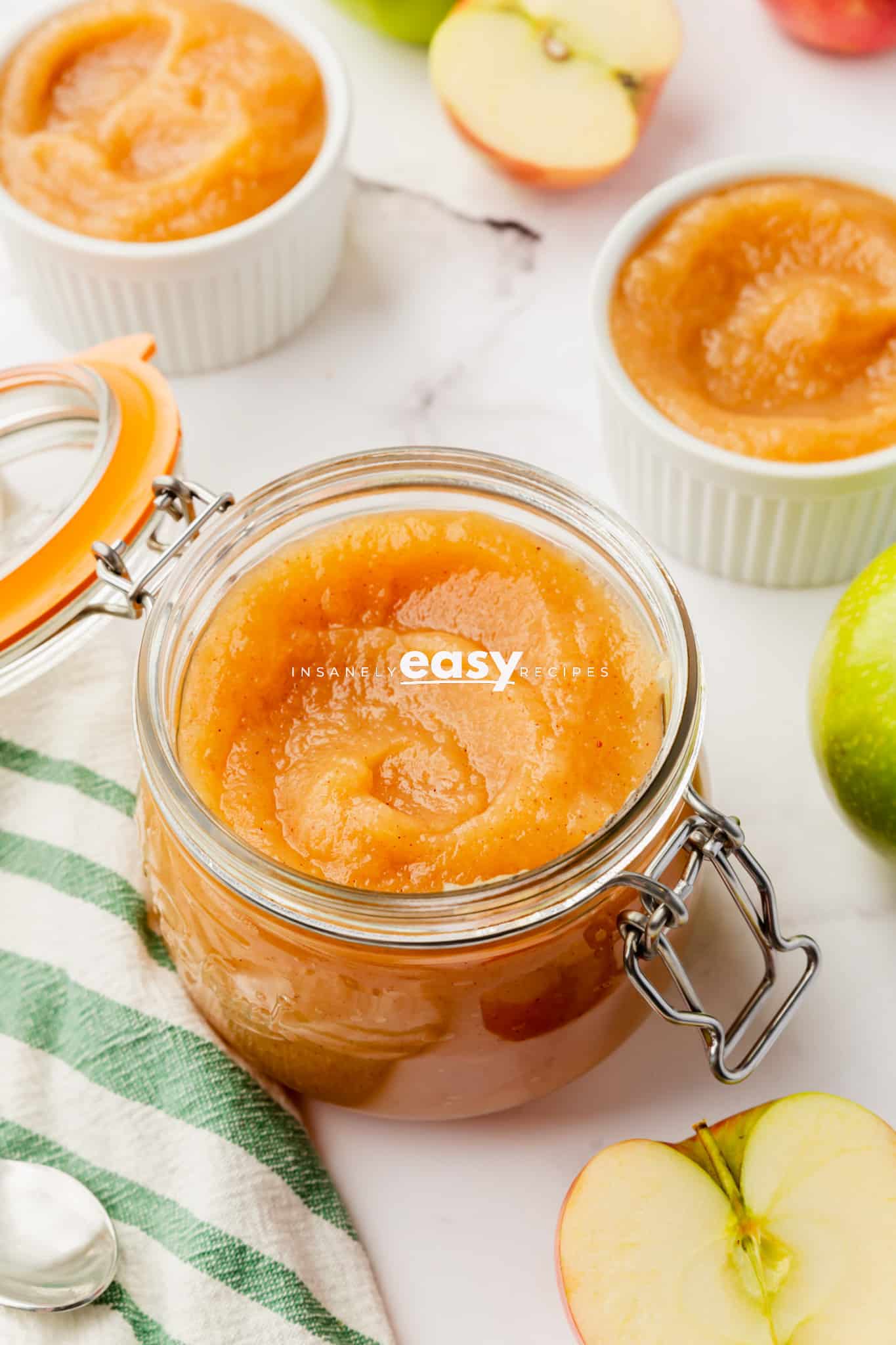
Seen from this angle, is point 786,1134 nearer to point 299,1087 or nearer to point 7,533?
point 299,1087

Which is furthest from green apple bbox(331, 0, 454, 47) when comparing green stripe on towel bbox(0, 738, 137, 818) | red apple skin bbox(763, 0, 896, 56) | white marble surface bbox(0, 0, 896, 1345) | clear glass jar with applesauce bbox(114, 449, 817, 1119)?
green stripe on towel bbox(0, 738, 137, 818)

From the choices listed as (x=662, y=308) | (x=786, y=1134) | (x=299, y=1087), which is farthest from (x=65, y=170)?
(x=786, y=1134)

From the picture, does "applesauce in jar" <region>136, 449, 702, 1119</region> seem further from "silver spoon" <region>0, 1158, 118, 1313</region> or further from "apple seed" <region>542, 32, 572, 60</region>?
"apple seed" <region>542, 32, 572, 60</region>

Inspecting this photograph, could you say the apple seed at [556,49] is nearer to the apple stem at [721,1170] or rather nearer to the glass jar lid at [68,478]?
the glass jar lid at [68,478]

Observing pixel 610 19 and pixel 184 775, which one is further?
pixel 610 19

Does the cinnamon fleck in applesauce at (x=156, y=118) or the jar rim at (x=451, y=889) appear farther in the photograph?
the cinnamon fleck in applesauce at (x=156, y=118)

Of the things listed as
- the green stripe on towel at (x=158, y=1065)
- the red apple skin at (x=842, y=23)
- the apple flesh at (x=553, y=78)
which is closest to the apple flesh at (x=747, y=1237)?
the green stripe on towel at (x=158, y=1065)

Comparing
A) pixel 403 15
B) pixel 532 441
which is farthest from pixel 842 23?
pixel 532 441
